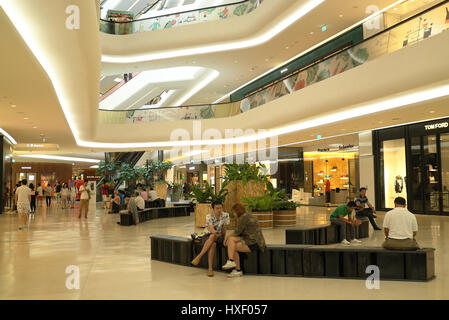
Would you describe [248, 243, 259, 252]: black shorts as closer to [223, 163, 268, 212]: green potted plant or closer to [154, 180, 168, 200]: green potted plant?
[223, 163, 268, 212]: green potted plant

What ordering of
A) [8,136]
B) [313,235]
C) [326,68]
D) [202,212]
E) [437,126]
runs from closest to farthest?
[313,235], [202,212], [326,68], [437,126], [8,136]

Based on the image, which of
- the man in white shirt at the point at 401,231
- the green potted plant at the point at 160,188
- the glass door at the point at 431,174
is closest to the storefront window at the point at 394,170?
the glass door at the point at 431,174

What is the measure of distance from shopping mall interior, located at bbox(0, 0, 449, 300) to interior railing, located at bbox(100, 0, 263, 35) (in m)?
0.07

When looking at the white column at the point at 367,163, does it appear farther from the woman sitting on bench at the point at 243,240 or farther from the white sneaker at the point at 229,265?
the white sneaker at the point at 229,265

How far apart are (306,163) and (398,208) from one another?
20.9 meters

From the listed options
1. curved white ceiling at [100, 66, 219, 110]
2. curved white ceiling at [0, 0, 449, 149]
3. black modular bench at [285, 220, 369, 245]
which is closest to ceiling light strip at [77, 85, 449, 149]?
curved white ceiling at [0, 0, 449, 149]

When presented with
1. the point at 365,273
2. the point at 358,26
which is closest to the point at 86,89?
the point at 365,273

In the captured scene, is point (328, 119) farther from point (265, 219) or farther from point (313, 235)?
point (313, 235)

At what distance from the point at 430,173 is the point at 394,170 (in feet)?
6.15

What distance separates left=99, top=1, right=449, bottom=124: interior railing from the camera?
11.1 metres

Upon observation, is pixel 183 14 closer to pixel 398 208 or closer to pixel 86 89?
pixel 86 89

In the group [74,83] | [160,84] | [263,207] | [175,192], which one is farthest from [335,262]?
[160,84]

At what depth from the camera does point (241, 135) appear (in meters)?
22.9
